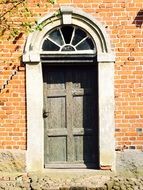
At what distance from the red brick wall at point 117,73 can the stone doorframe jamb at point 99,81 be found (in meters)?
0.11

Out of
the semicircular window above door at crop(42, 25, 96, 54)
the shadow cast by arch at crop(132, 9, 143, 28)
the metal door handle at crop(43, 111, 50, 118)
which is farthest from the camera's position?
the metal door handle at crop(43, 111, 50, 118)

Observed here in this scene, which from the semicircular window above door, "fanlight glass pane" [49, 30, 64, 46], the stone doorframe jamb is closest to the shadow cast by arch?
the stone doorframe jamb

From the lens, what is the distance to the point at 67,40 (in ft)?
27.8

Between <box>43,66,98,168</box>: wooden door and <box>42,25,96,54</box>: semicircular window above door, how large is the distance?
38cm

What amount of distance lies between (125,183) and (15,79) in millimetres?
2644

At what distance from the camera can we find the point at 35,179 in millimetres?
8117

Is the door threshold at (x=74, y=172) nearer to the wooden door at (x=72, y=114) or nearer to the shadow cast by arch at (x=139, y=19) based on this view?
the wooden door at (x=72, y=114)

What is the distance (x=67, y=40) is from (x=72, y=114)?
4.46ft

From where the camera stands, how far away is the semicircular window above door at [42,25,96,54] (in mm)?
8445

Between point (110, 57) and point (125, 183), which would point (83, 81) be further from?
point (125, 183)

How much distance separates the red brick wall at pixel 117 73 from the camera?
831 cm

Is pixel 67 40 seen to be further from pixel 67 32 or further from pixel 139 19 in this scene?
pixel 139 19

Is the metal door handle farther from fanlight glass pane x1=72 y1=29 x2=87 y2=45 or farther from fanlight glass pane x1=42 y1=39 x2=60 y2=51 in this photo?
fanlight glass pane x1=72 y1=29 x2=87 y2=45

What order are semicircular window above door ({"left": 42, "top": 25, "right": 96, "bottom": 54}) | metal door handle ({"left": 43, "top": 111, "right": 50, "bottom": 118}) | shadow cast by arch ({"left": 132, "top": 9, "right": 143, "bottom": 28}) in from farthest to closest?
metal door handle ({"left": 43, "top": 111, "right": 50, "bottom": 118}) → semicircular window above door ({"left": 42, "top": 25, "right": 96, "bottom": 54}) → shadow cast by arch ({"left": 132, "top": 9, "right": 143, "bottom": 28})
